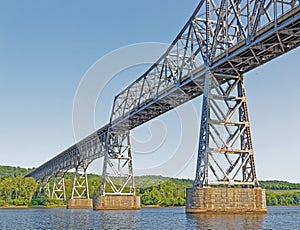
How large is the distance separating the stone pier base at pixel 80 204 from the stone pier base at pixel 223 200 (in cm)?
5904

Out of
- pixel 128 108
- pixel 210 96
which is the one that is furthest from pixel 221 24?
pixel 128 108

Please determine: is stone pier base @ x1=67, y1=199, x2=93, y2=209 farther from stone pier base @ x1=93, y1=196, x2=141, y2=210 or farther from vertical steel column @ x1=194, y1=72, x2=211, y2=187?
vertical steel column @ x1=194, y1=72, x2=211, y2=187

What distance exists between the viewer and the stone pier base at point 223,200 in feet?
129

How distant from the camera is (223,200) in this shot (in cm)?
3969

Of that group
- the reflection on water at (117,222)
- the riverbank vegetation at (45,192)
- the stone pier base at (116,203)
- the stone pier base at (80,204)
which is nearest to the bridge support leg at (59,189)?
the riverbank vegetation at (45,192)

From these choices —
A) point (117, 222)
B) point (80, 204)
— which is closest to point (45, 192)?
point (80, 204)

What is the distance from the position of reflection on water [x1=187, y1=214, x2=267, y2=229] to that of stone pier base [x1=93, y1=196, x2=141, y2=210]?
3305 centimetres

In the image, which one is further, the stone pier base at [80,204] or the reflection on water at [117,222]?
the stone pier base at [80,204]

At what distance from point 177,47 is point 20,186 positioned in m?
88.5

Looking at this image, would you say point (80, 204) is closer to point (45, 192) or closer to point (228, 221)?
point (45, 192)

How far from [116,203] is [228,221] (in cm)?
3725

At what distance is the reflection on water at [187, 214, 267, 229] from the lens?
33562 millimetres

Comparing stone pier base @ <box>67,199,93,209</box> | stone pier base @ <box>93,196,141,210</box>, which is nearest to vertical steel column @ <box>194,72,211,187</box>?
stone pier base @ <box>93,196,141,210</box>

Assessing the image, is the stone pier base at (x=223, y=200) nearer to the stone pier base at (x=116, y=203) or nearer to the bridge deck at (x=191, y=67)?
A: the bridge deck at (x=191, y=67)
